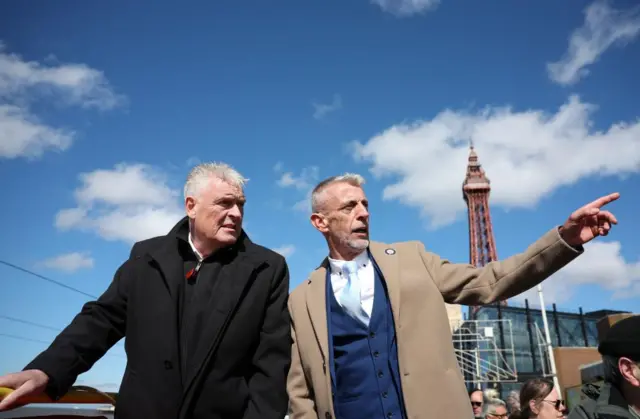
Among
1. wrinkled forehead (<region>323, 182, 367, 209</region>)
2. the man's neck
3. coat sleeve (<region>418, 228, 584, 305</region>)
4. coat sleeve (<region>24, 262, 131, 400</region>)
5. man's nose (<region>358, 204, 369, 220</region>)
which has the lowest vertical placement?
coat sleeve (<region>24, 262, 131, 400</region>)

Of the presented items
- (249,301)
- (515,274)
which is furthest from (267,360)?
(515,274)

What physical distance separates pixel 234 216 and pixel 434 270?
1195 mm

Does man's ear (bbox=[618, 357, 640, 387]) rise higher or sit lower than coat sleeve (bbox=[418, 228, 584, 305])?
lower

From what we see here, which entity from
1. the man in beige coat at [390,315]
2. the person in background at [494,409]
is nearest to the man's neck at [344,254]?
the man in beige coat at [390,315]

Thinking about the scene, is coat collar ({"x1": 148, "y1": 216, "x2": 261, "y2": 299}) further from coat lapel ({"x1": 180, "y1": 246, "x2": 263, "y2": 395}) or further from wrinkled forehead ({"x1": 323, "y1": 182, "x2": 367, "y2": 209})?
wrinkled forehead ({"x1": 323, "y1": 182, "x2": 367, "y2": 209})

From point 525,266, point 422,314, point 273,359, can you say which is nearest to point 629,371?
point 525,266

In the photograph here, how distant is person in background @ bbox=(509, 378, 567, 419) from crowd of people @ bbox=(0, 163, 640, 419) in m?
2.48

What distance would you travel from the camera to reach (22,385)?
1.97 meters

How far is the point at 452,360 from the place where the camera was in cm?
260

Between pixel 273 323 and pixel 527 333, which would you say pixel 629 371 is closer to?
pixel 273 323

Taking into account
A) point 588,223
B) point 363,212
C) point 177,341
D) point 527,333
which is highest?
point 527,333

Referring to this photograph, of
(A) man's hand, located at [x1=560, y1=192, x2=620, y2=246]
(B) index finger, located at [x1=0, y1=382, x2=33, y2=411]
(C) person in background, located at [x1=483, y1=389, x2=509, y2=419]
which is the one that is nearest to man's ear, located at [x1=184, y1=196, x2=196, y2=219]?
(B) index finger, located at [x1=0, y1=382, x2=33, y2=411]

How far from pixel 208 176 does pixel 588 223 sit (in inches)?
79.6

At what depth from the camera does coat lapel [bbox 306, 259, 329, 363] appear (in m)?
2.71
